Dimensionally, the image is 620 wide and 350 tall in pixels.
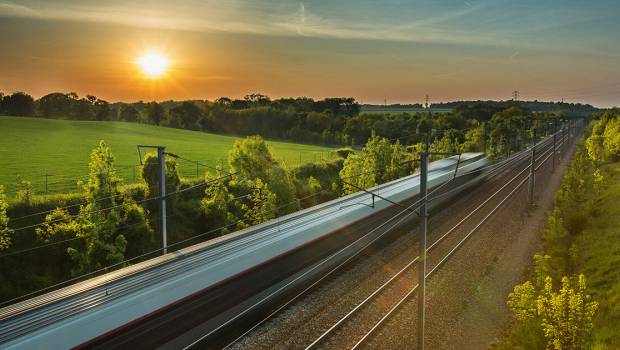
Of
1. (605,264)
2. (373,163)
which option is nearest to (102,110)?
(373,163)

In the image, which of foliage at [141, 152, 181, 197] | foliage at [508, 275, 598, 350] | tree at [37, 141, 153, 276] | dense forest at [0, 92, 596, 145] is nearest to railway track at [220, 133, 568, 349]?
foliage at [508, 275, 598, 350]

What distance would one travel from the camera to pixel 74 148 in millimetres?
55156

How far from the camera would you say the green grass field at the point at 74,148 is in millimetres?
38938

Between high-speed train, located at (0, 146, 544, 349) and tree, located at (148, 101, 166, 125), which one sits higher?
tree, located at (148, 101, 166, 125)

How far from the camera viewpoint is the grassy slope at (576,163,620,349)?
506 inches

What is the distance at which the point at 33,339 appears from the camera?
9.26m

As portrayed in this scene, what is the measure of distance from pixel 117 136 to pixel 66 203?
158ft

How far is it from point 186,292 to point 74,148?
49719 mm

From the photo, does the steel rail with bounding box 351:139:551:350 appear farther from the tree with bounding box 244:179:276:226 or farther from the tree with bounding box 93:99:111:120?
the tree with bounding box 93:99:111:120

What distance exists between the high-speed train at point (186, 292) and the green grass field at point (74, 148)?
43.9ft

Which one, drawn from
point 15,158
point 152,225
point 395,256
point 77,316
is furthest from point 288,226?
point 15,158

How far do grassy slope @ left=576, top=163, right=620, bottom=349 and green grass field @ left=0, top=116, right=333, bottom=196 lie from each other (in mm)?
20120

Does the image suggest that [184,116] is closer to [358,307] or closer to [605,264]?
[358,307]

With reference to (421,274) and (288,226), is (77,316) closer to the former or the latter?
(421,274)
